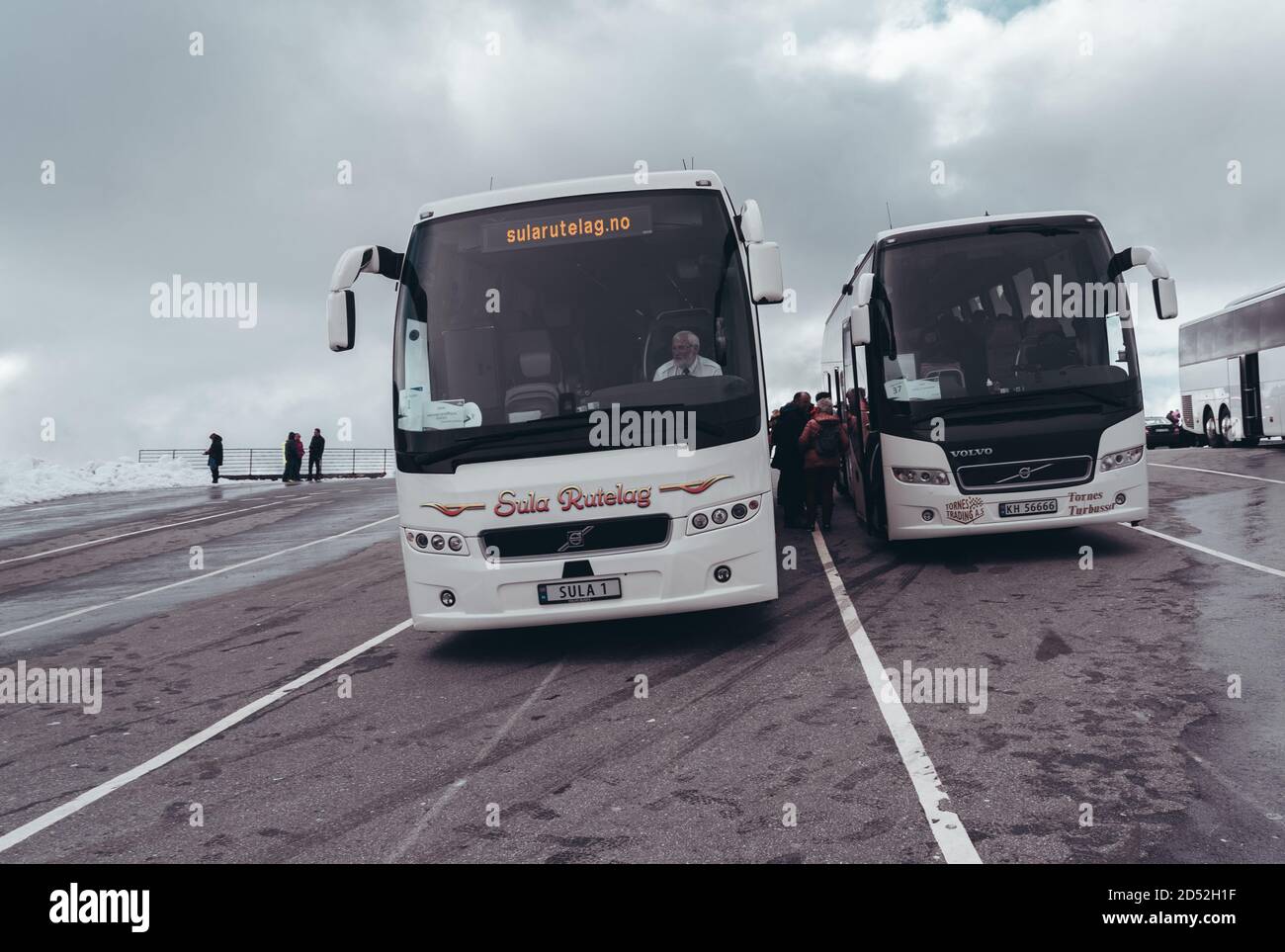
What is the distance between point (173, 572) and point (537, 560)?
32.8ft

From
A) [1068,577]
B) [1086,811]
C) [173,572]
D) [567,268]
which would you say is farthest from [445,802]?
[173,572]

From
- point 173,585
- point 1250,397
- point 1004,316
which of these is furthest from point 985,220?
point 1250,397

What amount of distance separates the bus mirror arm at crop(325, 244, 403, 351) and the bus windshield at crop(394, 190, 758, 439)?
0.28 meters

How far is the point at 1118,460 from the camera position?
10398 mm

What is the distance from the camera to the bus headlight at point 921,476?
417 inches

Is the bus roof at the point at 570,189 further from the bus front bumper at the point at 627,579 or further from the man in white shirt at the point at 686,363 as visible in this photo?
the bus front bumper at the point at 627,579

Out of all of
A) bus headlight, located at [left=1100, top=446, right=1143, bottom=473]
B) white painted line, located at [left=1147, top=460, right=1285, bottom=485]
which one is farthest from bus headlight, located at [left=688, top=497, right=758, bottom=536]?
white painted line, located at [left=1147, top=460, right=1285, bottom=485]

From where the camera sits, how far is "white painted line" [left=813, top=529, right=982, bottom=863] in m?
3.88

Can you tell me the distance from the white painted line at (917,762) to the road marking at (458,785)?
1.95 meters

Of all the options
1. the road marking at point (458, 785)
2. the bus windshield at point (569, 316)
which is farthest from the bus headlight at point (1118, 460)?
the road marking at point (458, 785)

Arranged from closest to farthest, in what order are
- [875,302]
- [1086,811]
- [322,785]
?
[1086,811], [322,785], [875,302]

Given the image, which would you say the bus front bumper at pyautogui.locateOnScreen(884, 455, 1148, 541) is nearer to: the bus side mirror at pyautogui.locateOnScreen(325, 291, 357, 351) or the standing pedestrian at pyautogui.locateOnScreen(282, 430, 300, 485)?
the bus side mirror at pyautogui.locateOnScreen(325, 291, 357, 351)

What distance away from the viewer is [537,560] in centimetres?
715
